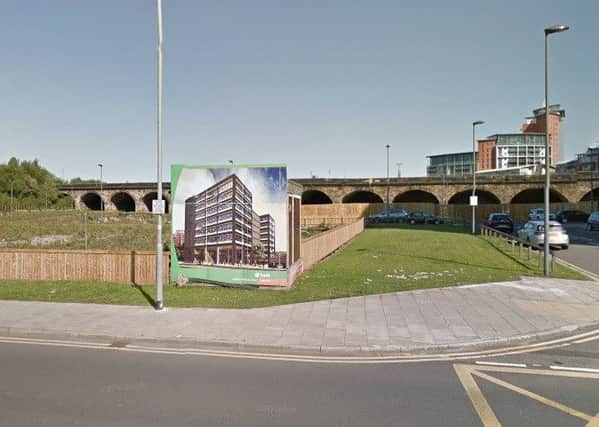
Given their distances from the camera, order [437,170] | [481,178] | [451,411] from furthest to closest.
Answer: [437,170], [481,178], [451,411]

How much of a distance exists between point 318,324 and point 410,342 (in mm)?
1703

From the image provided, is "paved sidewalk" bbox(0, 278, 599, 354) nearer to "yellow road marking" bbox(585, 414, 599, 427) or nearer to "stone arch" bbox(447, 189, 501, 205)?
"yellow road marking" bbox(585, 414, 599, 427)

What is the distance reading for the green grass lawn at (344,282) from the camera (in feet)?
29.6

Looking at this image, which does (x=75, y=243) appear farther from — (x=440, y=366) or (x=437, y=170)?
(x=437, y=170)

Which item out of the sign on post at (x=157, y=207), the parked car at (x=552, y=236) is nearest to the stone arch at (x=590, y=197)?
the parked car at (x=552, y=236)

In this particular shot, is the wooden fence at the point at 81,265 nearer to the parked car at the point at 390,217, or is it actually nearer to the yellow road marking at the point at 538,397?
the yellow road marking at the point at 538,397

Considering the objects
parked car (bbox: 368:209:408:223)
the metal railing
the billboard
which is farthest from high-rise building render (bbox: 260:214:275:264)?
parked car (bbox: 368:209:408:223)

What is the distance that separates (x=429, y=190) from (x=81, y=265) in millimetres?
47249

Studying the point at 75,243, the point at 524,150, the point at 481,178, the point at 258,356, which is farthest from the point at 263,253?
the point at 524,150

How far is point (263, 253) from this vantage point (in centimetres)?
1027

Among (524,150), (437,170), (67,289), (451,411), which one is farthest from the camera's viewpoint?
(437,170)

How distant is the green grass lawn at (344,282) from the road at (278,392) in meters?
3.20

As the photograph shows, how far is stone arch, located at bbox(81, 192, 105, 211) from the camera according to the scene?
2654 inches

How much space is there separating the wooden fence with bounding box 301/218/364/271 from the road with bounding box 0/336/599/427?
7.84 m
